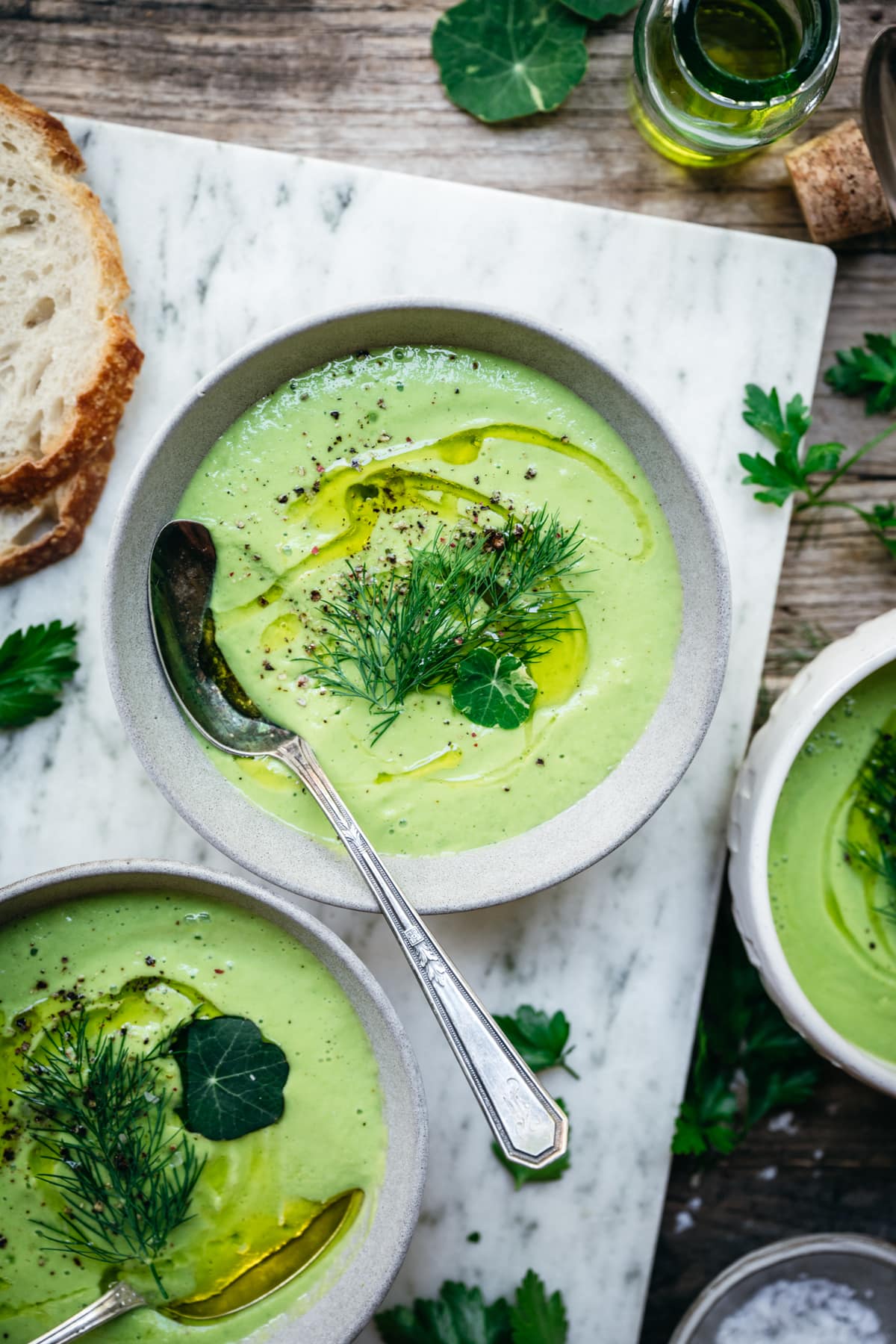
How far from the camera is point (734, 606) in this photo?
2059 mm

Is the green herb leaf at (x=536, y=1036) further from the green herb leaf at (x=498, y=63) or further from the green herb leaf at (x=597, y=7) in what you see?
the green herb leaf at (x=597, y=7)

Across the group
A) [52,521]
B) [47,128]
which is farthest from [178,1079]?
[47,128]

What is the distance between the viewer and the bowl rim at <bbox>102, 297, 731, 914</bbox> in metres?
1.70

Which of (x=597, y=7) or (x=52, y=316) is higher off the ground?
(x=597, y=7)

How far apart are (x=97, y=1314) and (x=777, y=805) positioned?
4.69 ft

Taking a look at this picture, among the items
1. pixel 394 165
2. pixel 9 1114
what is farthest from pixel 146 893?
pixel 394 165

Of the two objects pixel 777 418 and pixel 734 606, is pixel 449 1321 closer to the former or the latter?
pixel 734 606

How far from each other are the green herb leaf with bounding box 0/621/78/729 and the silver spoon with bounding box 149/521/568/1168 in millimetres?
303

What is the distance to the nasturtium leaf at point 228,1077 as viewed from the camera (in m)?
1.71

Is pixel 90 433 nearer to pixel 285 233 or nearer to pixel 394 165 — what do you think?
pixel 285 233

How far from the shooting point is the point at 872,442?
211 cm

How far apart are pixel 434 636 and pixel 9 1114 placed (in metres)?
1.08

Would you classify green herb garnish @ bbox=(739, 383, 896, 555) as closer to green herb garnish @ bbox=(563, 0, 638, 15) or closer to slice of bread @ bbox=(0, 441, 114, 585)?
green herb garnish @ bbox=(563, 0, 638, 15)

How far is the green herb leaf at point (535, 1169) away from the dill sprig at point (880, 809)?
75 cm
